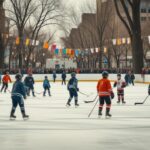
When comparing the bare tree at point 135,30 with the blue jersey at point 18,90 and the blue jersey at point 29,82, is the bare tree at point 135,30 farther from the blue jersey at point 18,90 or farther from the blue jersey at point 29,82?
the blue jersey at point 18,90

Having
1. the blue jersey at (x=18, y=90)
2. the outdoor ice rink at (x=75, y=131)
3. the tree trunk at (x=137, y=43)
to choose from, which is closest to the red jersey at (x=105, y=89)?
the outdoor ice rink at (x=75, y=131)

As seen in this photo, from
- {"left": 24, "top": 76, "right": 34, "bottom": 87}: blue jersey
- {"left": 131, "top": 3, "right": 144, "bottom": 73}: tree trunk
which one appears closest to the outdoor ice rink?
{"left": 24, "top": 76, "right": 34, "bottom": 87}: blue jersey

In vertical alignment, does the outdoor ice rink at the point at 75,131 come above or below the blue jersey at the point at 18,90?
below


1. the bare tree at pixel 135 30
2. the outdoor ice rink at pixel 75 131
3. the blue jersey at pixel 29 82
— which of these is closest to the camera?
the outdoor ice rink at pixel 75 131

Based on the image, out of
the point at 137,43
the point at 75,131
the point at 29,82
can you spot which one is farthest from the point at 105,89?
the point at 137,43

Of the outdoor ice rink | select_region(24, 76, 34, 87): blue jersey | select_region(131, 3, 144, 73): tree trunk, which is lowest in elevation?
the outdoor ice rink

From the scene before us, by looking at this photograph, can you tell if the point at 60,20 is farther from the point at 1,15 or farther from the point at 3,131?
the point at 3,131

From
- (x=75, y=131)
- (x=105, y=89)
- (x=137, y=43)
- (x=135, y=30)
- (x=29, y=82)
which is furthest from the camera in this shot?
(x=137, y=43)

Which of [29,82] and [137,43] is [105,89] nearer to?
[29,82]

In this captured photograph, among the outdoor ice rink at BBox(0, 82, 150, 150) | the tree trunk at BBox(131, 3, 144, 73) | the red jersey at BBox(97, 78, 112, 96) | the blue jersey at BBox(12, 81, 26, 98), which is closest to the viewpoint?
the outdoor ice rink at BBox(0, 82, 150, 150)

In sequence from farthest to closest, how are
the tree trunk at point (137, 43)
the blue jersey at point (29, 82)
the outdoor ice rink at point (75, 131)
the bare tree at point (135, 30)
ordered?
1. the tree trunk at point (137, 43)
2. the bare tree at point (135, 30)
3. the blue jersey at point (29, 82)
4. the outdoor ice rink at point (75, 131)

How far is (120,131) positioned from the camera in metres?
11.7

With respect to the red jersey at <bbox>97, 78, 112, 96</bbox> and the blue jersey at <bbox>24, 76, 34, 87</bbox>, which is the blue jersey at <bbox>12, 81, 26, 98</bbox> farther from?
the blue jersey at <bbox>24, 76, 34, 87</bbox>

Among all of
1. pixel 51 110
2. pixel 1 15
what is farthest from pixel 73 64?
pixel 51 110
